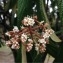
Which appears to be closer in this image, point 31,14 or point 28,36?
point 28,36

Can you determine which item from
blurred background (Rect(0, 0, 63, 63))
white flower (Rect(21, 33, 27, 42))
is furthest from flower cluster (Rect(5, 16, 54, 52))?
blurred background (Rect(0, 0, 63, 63))

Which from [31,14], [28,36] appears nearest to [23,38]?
[28,36]

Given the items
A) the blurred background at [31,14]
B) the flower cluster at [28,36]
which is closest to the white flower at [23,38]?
the flower cluster at [28,36]

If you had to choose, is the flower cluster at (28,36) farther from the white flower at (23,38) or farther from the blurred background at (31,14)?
the blurred background at (31,14)

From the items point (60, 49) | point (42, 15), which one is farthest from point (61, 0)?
point (60, 49)

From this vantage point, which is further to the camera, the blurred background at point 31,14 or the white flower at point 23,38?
the blurred background at point 31,14

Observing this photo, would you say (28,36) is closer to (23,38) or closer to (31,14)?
(23,38)

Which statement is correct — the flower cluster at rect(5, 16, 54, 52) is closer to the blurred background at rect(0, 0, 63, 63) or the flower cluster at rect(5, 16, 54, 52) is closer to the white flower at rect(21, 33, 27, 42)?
the white flower at rect(21, 33, 27, 42)

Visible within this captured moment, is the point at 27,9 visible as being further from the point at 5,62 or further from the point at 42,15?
the point at 5,62
